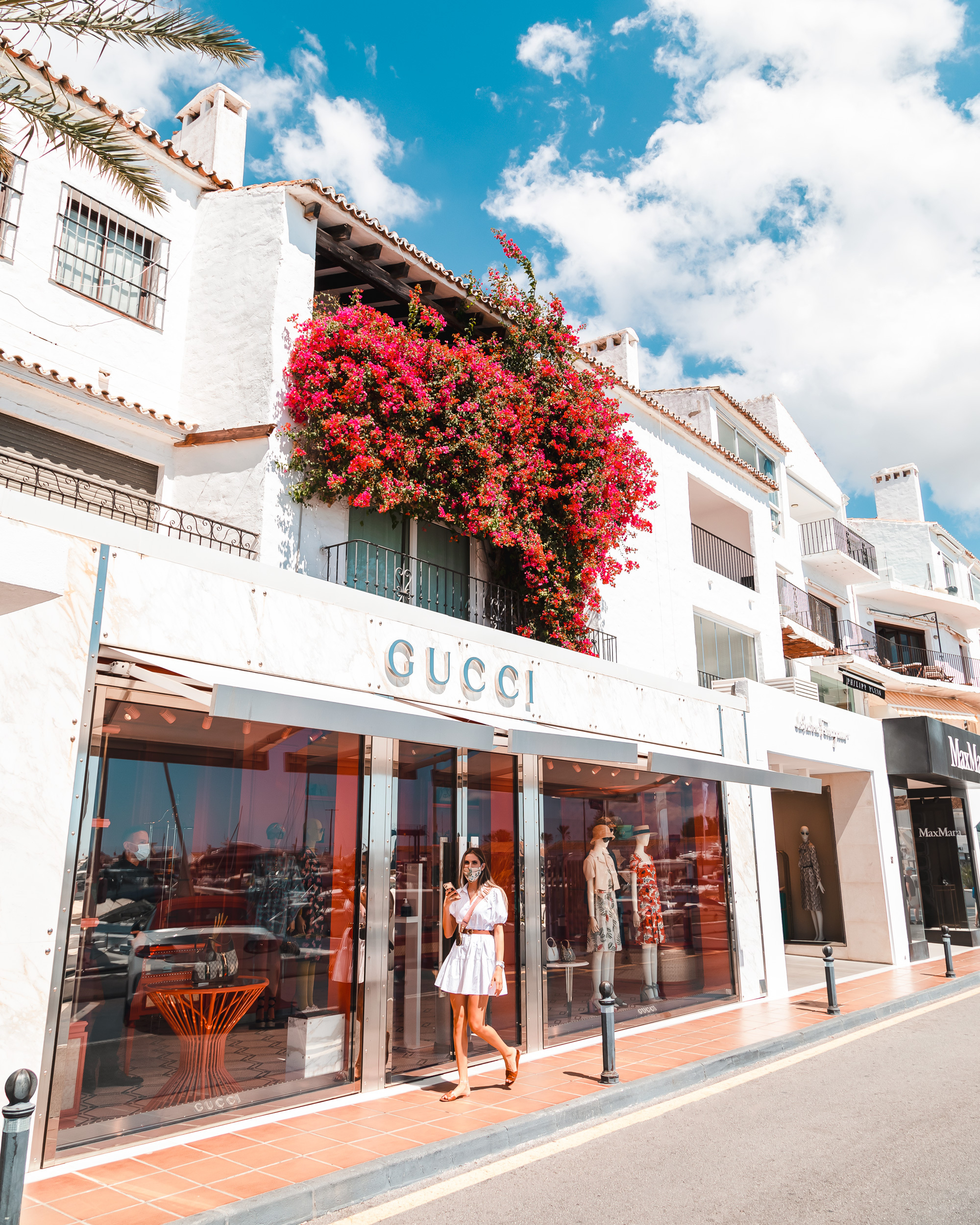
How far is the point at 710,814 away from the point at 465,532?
5663 millimetres

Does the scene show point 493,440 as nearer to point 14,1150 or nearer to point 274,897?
point 274,897

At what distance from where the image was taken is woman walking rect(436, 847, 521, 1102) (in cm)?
746

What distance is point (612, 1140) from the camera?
6.55 m

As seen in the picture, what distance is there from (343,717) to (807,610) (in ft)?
79.8

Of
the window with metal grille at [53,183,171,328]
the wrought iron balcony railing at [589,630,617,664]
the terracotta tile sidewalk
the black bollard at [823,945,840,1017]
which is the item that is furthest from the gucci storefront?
the window with metal grille at [53,183,171,328]

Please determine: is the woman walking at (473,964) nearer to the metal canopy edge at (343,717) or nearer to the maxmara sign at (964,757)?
the metal canopy edge at (343,717)

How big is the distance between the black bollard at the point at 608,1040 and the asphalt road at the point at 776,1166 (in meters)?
0.65

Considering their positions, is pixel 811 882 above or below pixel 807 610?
below

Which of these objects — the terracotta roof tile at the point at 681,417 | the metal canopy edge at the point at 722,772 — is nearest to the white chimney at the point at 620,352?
the terracotta roof tile at the point at 681,417

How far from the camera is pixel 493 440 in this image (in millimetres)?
12477

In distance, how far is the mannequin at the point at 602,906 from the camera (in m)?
11.0

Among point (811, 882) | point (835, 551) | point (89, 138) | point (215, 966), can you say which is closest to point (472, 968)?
point (215, 966)

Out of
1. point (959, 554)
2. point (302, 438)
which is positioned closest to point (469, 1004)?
point (302, 438)

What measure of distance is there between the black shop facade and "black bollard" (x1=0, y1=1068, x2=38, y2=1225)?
18.7 meters
